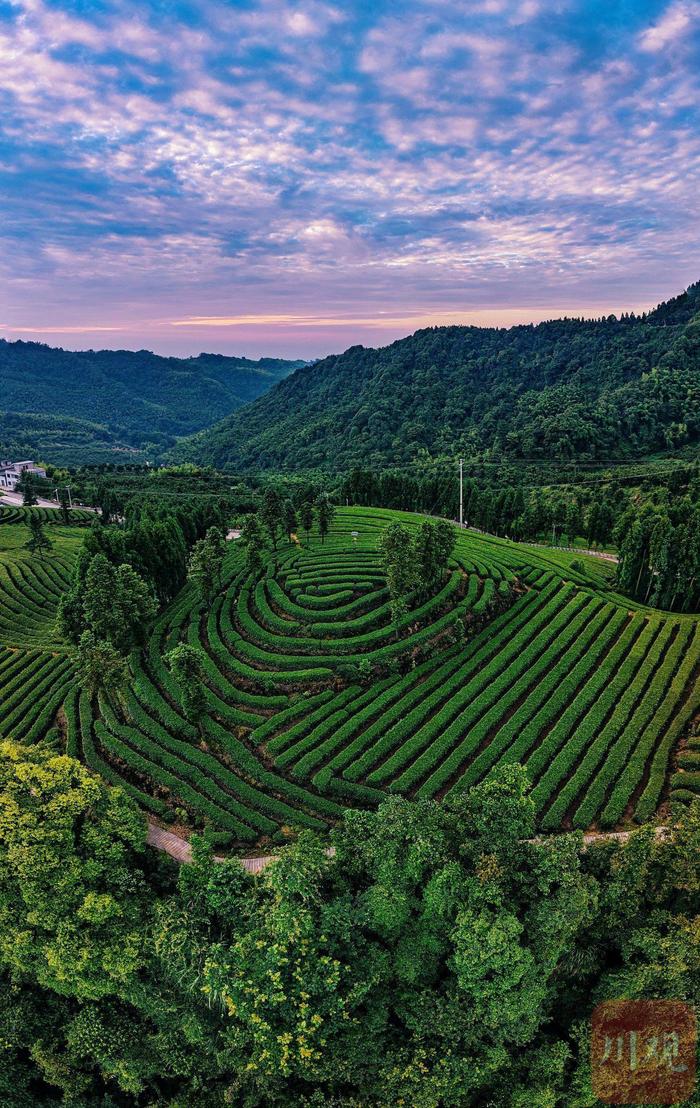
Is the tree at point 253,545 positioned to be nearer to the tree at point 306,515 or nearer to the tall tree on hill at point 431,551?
the tree at point 306,515

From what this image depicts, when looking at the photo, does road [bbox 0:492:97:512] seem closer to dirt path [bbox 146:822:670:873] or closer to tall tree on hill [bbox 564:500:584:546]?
tall tree on hill [bbox 564:500:584:546]

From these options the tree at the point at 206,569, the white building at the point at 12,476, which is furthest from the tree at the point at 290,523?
the white building at the point at 12,476

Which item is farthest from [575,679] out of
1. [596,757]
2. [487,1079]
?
[487,1079]

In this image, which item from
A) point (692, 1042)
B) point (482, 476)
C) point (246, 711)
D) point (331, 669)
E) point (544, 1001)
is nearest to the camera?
point (692, 1042)

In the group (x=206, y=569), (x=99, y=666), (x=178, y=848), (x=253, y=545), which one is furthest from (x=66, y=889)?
(x=253, y=545)

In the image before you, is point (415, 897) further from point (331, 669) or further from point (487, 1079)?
point (331, 669)

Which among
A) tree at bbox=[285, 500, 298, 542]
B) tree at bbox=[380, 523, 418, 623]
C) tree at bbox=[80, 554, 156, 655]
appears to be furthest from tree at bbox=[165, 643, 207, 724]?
tree at bbox=[285, 500, 298, 542]

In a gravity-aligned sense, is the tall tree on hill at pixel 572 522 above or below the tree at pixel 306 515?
below
